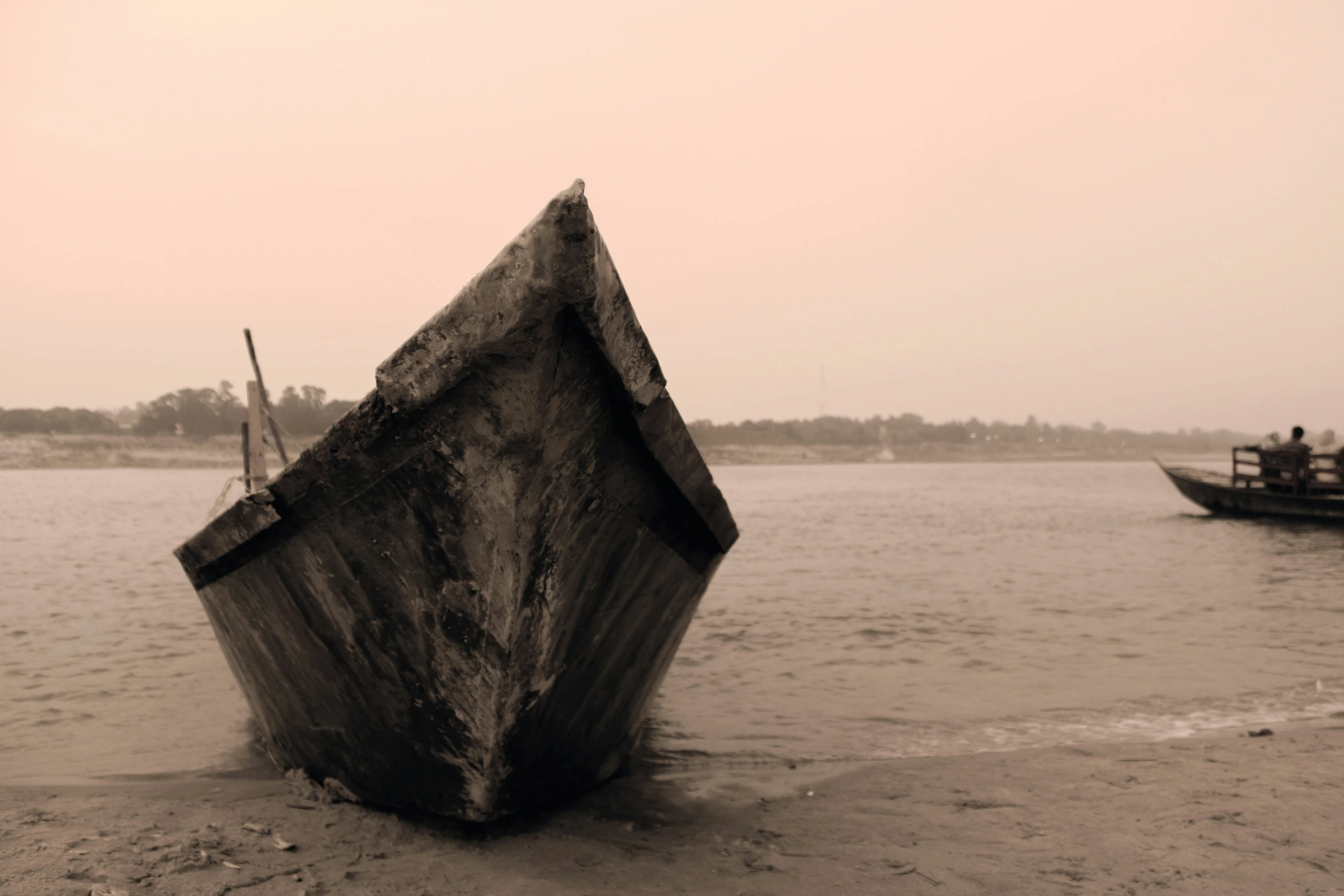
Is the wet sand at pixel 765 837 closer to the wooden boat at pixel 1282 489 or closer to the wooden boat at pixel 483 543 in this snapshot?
the wooden boat at pixel 483 543

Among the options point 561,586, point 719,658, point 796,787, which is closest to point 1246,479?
point 719,658

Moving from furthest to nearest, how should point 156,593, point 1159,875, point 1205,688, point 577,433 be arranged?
point 156,593 < point 1205,688 < point 1159,875 < point 577,433

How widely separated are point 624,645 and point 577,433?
1.33 meters

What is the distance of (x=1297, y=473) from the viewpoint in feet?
71.0

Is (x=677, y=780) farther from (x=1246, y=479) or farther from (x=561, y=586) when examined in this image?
(x=1246, y=479)

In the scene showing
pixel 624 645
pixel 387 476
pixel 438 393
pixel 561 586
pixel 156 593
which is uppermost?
pixel 438 393

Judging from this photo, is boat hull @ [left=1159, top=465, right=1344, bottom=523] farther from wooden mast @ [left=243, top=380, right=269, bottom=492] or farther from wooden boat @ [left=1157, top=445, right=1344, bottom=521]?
wooden mast @ [left=243, top=380, right=269, bottom=492]

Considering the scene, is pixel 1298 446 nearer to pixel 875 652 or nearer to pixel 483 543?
pixel 875 652

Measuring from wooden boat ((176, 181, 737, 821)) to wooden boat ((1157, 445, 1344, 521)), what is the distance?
2354cm

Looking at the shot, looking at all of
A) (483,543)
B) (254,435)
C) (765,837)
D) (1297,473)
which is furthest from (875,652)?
(1297,473)

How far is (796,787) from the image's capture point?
4754mm

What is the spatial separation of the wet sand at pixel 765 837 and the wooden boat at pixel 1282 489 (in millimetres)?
20350

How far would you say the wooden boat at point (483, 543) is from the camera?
2.74 m

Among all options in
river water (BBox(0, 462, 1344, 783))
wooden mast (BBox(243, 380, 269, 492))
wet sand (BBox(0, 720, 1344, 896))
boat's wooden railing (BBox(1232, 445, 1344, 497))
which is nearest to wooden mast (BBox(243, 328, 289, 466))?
wooden mast (BBox(243, 380, 269, 492))
